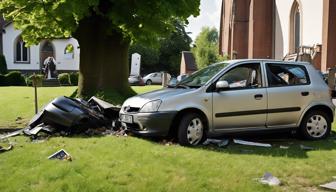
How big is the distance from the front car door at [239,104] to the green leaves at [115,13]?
3.34 meters

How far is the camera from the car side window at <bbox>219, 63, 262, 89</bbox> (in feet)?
32.2

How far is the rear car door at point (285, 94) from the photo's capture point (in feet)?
32.0

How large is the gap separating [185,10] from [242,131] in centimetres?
433

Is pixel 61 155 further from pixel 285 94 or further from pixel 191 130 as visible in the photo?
pixel 285 94

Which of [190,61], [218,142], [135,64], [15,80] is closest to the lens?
[218,142]

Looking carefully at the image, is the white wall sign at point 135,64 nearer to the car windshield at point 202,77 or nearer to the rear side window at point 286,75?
the car windshield at point 202,77

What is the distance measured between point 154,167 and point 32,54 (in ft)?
168

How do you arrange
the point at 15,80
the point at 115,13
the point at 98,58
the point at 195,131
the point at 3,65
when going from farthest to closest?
the point at 3,65
the point at 15,80
the point at 98,58
the point at 115,13
the point at 195,131

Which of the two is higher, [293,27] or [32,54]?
[293,27]

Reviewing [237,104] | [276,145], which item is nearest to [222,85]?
[237,104]

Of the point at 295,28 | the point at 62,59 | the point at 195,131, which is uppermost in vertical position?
the point at 295,28

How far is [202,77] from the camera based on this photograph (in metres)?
9.98

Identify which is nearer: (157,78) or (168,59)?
(157,78)

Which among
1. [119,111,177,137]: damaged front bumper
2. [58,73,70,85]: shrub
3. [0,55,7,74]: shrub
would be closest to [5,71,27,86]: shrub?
[58,73,70,85]: shrub
